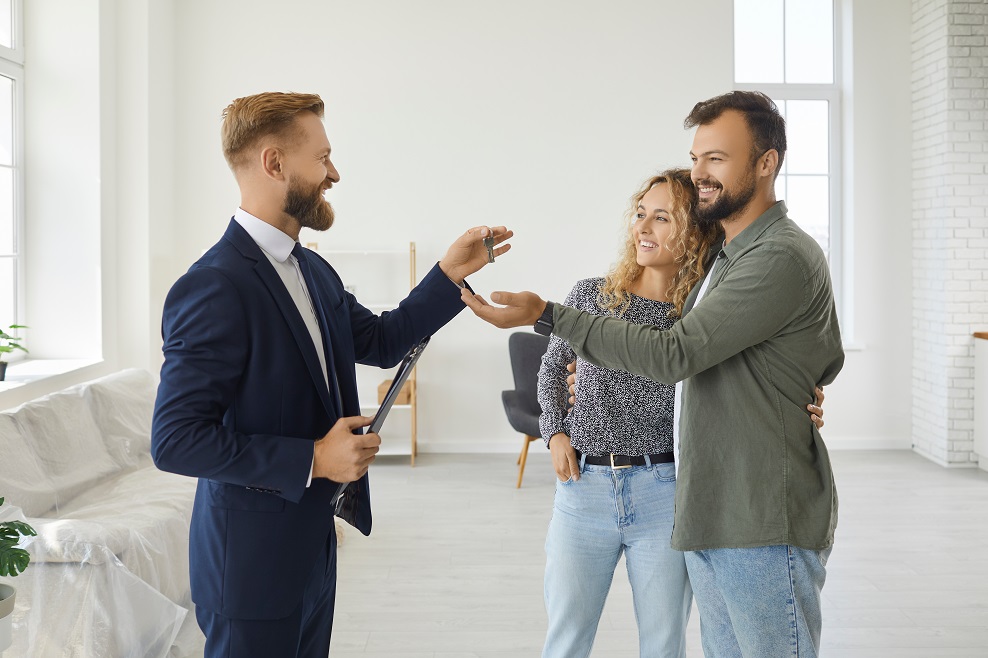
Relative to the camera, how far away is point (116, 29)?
577cm

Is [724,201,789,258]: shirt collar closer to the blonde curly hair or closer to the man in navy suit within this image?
the blonde curly hair

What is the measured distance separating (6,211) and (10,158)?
331 mm

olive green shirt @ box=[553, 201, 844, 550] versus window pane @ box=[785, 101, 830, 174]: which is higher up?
window pane @ box=[785, 101, 830, 174]

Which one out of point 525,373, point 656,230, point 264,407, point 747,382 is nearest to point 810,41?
point 525,373

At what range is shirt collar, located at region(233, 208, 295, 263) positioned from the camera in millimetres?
1707

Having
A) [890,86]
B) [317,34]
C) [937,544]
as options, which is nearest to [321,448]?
[937,544]

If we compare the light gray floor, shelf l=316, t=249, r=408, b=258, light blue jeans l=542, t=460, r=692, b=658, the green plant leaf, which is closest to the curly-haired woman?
light blue jeans l=542, t=460, r=692, b=658

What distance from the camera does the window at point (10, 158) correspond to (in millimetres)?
5090

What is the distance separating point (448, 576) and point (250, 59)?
4.45 metres

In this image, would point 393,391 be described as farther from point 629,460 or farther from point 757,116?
point 757,116

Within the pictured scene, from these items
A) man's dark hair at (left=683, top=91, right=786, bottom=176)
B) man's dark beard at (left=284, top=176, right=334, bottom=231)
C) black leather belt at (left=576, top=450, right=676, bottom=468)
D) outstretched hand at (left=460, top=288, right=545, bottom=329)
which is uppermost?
man's dark hair at (left=683, top=91, right=786, bottom=176)

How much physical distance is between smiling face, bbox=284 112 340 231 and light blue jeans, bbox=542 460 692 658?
2.96ft

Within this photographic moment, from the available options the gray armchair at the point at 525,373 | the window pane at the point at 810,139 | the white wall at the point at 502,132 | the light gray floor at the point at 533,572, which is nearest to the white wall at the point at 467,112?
the white wall at the point at 502,132

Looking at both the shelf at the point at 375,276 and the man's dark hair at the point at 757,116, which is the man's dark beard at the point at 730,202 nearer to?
the man's dark hair at the point at 757,116
